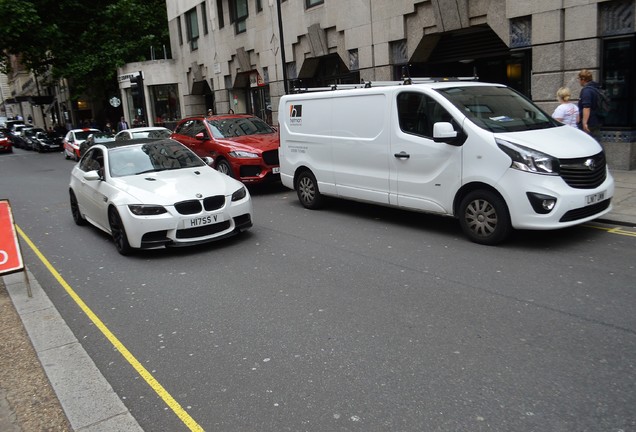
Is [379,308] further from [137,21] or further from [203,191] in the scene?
[137,21]

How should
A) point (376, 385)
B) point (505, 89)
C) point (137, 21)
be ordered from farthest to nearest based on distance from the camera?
point (137, 21) → point (505, 89) → point (376, 385)

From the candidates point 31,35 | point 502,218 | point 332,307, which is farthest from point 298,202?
point 31,35

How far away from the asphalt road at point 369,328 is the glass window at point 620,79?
5.22 meters

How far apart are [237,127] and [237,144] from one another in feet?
4.09

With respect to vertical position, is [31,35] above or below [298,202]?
above

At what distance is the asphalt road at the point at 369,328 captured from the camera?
3.52 m

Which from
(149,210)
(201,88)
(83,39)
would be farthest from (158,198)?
(83,39)

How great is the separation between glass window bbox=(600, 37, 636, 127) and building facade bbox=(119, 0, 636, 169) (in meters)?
0.02

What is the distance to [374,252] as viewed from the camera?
718 cm

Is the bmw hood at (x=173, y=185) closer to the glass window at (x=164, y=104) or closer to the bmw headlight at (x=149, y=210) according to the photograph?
the bmw headlight at (x=149, y=210)

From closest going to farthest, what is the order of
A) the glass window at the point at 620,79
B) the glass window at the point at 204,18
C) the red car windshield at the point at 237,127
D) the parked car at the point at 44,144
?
the glass window at the point at 620,79, the red car windshield at the point at 237,127, the glass window at the point at 204,18, the parked car at the point at 44,144

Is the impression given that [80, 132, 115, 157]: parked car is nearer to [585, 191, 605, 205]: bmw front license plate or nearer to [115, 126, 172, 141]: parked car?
[115, 126, 172, 141]: parked car

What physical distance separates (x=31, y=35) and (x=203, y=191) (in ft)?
A: 102

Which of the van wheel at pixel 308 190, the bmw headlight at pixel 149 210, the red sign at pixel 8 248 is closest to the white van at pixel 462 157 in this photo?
the van wheel at pixel 308 190
